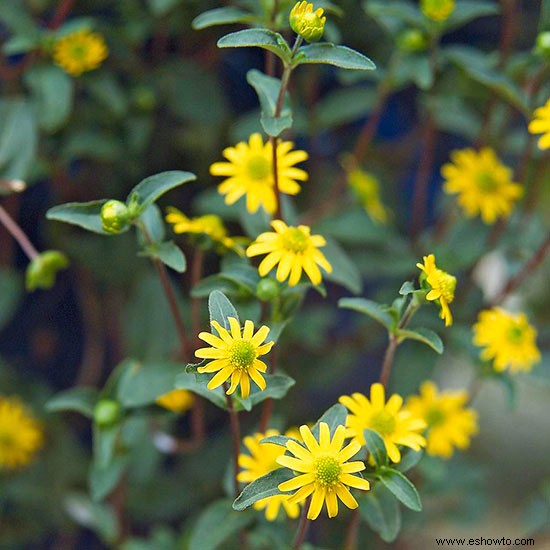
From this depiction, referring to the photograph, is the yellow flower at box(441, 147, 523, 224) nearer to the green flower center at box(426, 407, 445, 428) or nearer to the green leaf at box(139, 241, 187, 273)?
the green flower center at box(426, 407, 445, 428)

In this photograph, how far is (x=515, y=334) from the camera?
918 mm

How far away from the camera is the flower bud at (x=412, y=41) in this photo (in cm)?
97

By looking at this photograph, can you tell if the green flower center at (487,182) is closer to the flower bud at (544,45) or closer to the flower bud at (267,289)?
the flower bud at (544,45)

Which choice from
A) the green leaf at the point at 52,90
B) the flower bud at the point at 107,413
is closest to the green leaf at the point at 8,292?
the green leaf at the point at 52,90

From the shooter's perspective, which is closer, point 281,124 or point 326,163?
point 281,124

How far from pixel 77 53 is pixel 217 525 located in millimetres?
659

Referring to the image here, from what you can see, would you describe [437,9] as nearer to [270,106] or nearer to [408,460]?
[270,106]

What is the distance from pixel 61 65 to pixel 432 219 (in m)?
0.82

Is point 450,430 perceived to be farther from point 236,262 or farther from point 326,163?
point 326,163

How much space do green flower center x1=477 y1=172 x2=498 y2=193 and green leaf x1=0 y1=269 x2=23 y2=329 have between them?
2.40ft

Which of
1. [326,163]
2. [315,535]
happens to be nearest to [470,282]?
[326,163]

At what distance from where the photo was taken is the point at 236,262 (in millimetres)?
768

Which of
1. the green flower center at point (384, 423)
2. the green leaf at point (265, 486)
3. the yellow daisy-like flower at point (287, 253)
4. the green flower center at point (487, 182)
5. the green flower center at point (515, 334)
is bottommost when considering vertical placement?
the green leaf at point (265, 486)

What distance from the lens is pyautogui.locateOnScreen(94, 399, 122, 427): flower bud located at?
86 centimetres
